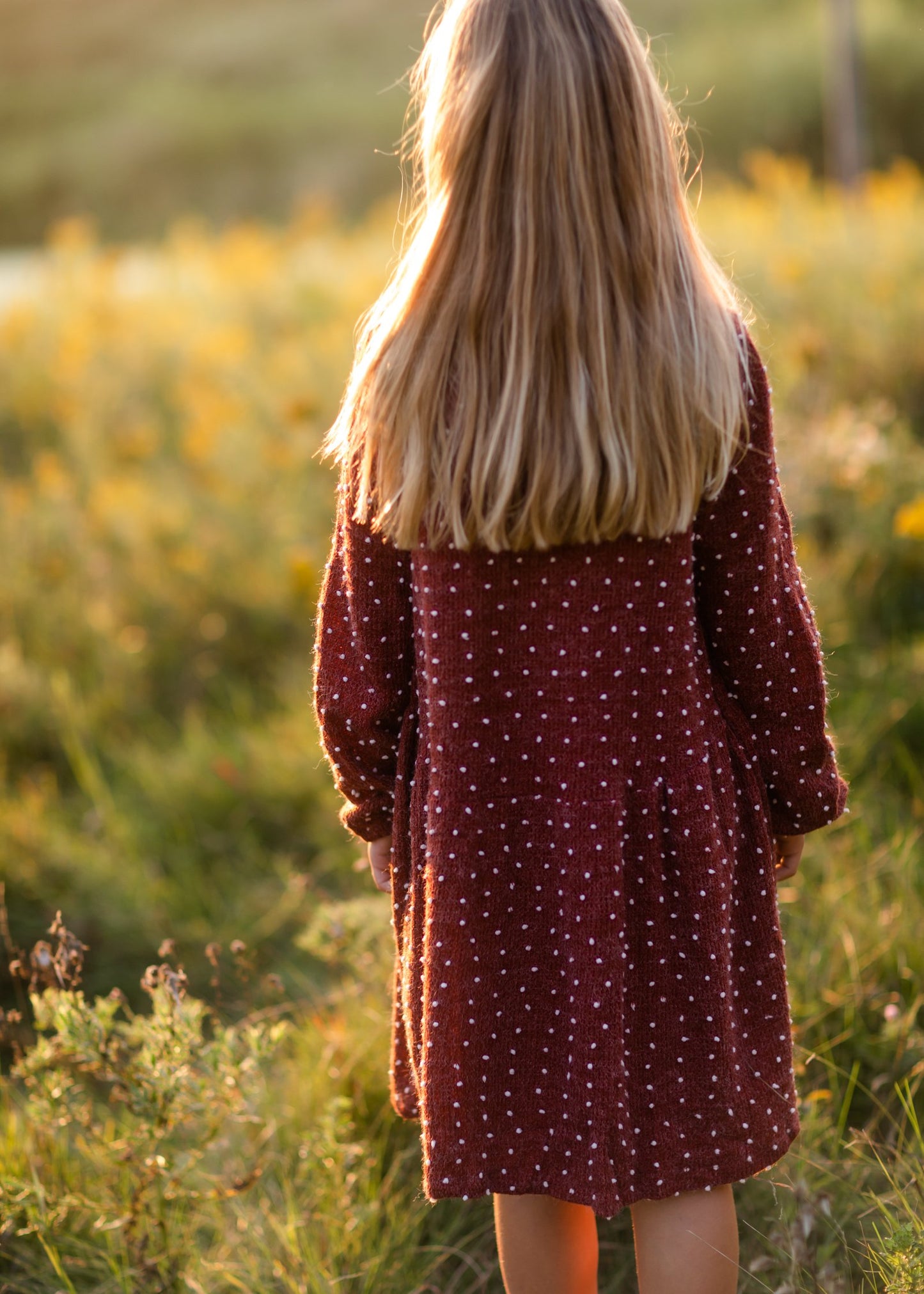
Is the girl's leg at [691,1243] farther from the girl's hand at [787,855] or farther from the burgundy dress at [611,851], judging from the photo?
the girl's hand at [787,855]

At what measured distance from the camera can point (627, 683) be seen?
1.31 m

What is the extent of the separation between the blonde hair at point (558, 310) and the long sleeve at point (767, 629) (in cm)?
5

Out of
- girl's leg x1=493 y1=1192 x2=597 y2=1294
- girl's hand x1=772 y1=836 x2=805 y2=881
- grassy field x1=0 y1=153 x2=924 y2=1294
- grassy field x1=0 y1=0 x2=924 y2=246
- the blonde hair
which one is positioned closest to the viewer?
the blonde hair

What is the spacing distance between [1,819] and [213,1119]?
1467 millimetres

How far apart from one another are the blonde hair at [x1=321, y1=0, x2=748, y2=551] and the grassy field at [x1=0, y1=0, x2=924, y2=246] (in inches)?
530

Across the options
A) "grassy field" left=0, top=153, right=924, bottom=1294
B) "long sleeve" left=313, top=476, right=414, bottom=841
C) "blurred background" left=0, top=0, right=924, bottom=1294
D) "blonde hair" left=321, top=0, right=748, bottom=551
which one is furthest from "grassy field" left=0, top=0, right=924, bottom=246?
"long sleeve" left=313, top=476, right=414, bottom=841

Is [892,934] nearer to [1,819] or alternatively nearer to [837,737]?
[837,737]

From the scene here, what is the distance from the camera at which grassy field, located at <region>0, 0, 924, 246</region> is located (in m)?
15.8

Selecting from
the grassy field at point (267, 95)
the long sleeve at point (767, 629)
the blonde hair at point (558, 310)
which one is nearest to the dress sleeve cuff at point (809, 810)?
the long sleeve at point (767, 629)

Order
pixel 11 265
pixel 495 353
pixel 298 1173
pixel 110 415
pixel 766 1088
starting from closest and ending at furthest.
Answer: pixel 495 353 < pixel 766 1088 < pixel 298 1173 < pixel 110 415 < pixel 11 265

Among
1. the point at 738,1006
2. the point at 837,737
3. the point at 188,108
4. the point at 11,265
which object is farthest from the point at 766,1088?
the point at 188,108

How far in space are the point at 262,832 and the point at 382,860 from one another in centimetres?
157

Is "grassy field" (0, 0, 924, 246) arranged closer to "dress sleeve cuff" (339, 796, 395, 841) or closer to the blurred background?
the blurred background

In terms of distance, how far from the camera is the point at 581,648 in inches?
51.7
